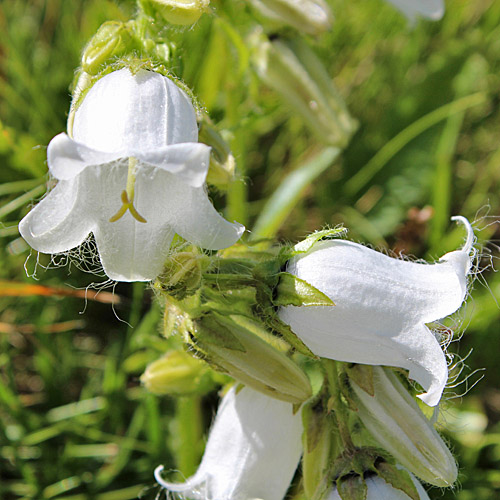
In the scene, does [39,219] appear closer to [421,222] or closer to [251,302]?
[251,302]

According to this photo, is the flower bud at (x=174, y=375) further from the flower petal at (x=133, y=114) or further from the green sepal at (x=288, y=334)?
the flower petal at (x=133, y=114)

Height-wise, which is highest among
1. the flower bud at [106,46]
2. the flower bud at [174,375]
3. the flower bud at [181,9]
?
the flower bud at [181,9]

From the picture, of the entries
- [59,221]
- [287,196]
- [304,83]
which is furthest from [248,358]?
[304,83]

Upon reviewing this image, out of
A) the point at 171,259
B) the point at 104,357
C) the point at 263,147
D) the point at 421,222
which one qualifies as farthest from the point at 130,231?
the point at 263,147

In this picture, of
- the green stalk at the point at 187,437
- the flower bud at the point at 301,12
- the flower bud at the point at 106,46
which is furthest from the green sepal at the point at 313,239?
the flower bud at the point at 301,12

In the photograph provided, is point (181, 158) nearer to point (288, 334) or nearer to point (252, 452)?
point (288, 334)

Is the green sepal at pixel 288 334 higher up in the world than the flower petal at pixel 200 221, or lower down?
lower down

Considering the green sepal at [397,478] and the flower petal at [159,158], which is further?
the green sepal at [397,478]
